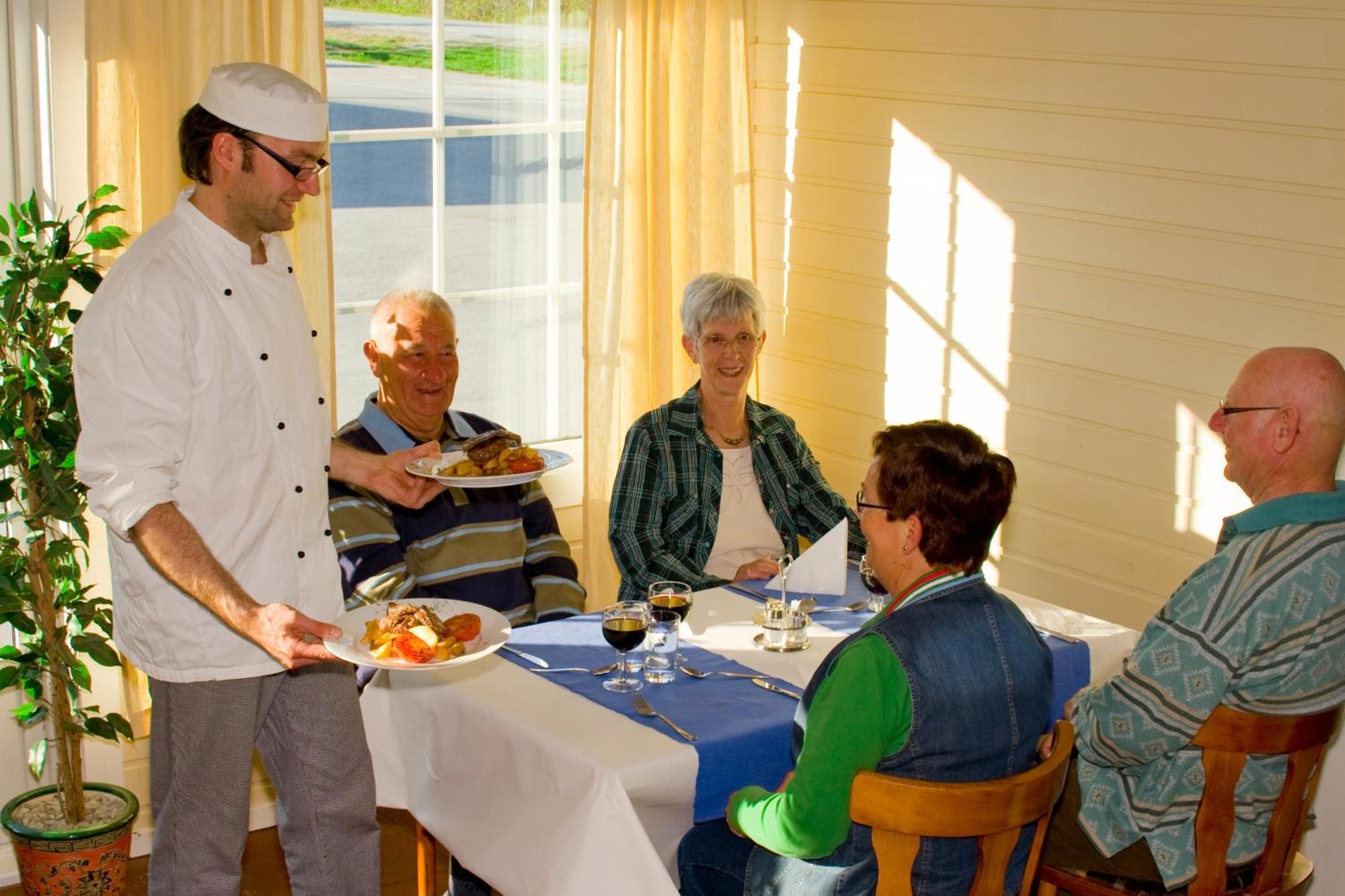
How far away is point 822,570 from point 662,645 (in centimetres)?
60

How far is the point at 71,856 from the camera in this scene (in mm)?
3102

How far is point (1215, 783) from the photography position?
7.24 feet

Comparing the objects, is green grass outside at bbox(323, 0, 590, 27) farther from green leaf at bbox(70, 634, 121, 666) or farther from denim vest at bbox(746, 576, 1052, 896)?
denim vest at bbox(746, 576, 1052, 896)

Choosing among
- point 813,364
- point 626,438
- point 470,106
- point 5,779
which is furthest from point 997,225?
point 5,779

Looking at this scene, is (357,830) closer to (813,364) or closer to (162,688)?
(162,688)

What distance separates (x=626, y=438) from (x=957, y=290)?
1.05 m

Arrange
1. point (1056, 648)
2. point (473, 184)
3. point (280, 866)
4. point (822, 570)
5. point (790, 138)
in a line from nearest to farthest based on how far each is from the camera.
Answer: point (1056, 648), point (822, 570), point (280, 866), point (473, 184), point (790, 138)

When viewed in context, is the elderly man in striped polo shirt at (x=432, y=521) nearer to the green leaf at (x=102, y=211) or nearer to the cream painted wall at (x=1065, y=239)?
the green leaf at (x=102, y=211)

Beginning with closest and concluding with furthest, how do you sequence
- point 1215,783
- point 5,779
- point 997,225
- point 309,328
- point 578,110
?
point 1215,783
point 309,328
point 5,779
point 997,225
point 578,110

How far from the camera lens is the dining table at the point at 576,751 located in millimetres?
2078

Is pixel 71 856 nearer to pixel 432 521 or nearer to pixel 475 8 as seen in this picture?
pixel 432 521

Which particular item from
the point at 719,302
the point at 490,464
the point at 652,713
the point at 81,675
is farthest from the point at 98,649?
the point at 719,302

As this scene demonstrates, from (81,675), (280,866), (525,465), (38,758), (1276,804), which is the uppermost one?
(525,465)

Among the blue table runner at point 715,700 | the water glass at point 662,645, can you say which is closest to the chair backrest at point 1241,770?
the blue table runner at point 715,700
